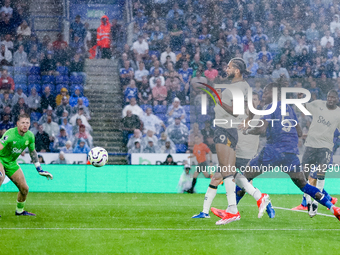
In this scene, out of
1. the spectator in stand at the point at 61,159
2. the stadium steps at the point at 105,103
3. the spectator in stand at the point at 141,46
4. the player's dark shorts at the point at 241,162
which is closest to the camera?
the player's dark shorts at the point at 241,162

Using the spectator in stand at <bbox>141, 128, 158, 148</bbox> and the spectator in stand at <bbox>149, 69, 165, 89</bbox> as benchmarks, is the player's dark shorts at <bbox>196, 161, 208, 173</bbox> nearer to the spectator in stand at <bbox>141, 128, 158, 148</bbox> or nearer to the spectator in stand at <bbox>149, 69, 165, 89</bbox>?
A: the spectator in stand at <bbox>141, 128, 158, 148</bbox>

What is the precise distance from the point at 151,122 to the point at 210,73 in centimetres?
305

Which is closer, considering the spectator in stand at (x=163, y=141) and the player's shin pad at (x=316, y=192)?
the player's shin pad at (x=316, y=192)

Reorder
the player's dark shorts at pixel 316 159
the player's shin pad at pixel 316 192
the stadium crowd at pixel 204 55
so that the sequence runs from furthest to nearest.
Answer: the stadium crowd at pixel 204 55
the player's dark shorts at pixel 316 159
the player's shin pad at pixel 316 192

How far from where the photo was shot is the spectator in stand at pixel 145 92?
16337 mm

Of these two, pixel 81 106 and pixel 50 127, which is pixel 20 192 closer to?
pixel 50 127

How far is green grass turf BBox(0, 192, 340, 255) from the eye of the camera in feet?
17.4

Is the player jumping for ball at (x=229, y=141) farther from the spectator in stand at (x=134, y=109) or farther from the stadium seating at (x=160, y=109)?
the stadium seating at (x=160, y=109)

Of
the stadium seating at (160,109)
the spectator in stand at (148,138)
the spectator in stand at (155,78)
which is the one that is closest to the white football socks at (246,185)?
the spectator in stand at (148,138)

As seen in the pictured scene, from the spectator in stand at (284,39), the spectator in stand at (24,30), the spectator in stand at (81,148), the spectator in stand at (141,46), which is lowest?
the spectator in stand at (81,148)

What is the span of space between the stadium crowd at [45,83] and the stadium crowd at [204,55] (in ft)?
5.17

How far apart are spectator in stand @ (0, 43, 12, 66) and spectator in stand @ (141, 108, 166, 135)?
5526 mm

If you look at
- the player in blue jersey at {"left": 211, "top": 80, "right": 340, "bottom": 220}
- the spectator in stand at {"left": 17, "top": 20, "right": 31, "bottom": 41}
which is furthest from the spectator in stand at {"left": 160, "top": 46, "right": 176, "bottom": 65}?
the player in blue jersey at {"left": 211, "top": 80, "right": 340, "bottom": 220}

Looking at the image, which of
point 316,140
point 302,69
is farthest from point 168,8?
point 316,140
